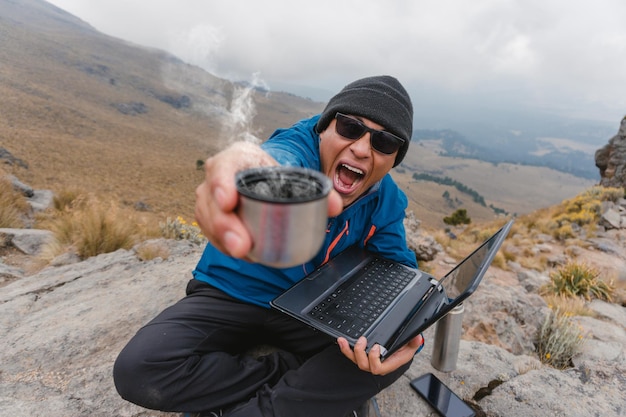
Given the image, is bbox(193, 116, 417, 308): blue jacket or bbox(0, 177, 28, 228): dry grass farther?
bbox(0, 177, 28, 228): dry grass

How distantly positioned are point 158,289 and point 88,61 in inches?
3973

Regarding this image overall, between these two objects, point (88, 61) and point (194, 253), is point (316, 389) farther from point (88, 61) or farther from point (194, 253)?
point (88, 61)

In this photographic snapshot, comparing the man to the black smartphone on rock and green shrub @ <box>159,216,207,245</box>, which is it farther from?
green shrub @ <box>159,216,207,245</box>

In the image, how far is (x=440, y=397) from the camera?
246 cm

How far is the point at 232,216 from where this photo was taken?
0.94 m

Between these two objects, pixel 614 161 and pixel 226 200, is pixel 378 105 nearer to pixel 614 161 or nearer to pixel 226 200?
pixel 226 200

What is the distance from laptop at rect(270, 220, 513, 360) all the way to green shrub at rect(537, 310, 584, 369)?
1753 millimetres

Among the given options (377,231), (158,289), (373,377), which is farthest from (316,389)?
(158,289)

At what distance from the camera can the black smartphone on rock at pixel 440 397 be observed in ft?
7.73

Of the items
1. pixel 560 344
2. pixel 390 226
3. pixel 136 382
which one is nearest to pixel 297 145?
pixel 390 226

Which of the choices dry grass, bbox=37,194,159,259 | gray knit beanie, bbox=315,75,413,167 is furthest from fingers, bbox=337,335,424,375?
dry grass, bbox=37,194,159,259

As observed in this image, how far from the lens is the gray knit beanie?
7.30 ft

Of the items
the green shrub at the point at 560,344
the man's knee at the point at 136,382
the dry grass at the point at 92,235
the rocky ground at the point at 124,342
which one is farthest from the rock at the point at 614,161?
the man's knee at the point at 136,382

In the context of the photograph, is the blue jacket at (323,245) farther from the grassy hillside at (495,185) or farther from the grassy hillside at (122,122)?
the grassy hillside at (495,185)
